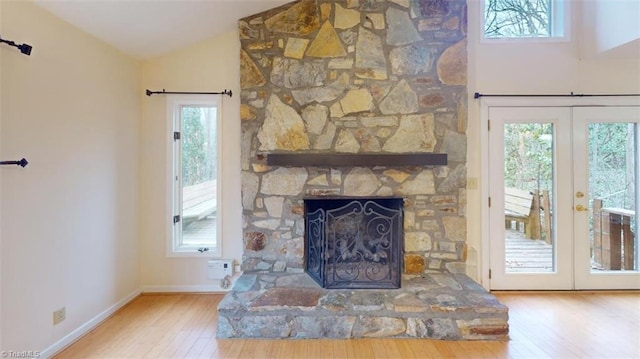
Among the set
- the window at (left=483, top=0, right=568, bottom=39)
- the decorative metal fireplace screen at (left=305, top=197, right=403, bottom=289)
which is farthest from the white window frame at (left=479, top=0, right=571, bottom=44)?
the decorative metal fireplace screen at (left=305, top=197, right=403, bottom=289)

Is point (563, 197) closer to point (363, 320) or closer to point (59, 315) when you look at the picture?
point (363, 320)

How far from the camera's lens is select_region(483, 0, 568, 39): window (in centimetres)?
347

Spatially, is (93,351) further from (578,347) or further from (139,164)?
(578,347)

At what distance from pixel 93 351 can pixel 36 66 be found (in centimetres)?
210

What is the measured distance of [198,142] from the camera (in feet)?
11.4

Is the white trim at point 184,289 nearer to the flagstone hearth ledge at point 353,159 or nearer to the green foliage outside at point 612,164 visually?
the flagstone hearth ledge at point 353,159

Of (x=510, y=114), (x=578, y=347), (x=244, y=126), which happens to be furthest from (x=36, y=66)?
(x=578, y=347)

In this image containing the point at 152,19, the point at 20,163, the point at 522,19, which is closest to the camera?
the point at 20,163

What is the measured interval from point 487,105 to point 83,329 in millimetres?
4352

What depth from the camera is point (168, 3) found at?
2705 mm

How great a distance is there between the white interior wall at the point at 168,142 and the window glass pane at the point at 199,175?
151mm

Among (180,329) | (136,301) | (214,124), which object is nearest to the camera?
(180,329)

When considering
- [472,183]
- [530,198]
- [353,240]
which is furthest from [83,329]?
[530,198]

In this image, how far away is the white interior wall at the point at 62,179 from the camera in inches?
79.4
